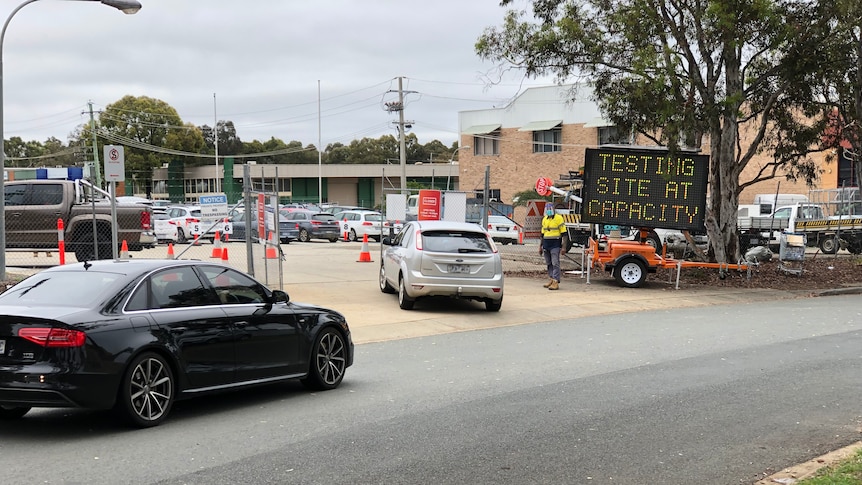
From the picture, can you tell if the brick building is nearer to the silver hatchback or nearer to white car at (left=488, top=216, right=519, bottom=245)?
white car at (left=488, top=216, right=519, bottom=245)

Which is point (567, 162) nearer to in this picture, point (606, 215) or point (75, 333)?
point (606, 215)

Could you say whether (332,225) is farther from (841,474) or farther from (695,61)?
(841,474)

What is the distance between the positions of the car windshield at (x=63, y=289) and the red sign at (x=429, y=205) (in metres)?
15.7

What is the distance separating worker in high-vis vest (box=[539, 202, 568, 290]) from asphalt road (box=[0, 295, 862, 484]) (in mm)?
7369

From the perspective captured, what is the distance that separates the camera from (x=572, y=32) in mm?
21172

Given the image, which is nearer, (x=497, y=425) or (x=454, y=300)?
(x=497, y=425)

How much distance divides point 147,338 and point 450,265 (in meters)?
8.59

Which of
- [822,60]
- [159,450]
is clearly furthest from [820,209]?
[159,450]

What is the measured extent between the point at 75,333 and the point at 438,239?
9364 mm

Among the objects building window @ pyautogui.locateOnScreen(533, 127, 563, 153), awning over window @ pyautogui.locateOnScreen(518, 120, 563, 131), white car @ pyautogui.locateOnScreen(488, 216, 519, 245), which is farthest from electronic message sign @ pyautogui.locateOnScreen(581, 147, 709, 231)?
awning over window @ pyautogui.locateOnScreen(518, 120, 563, 131)

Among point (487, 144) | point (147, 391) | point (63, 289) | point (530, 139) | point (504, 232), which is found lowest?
point (504, 232)

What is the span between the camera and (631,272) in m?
21.0

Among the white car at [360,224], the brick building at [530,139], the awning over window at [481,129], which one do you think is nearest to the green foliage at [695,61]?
the white car at [360,224]

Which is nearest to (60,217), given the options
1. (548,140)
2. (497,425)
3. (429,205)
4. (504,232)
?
(429,205)
